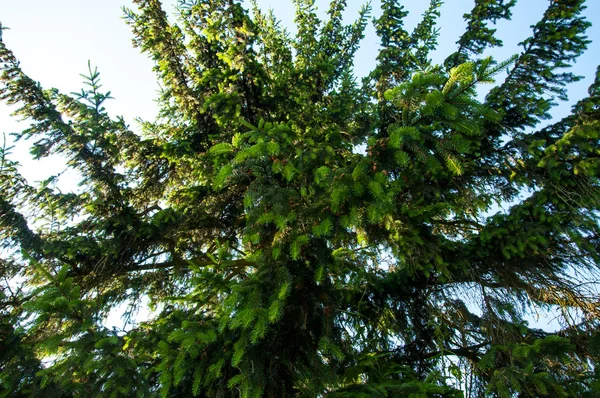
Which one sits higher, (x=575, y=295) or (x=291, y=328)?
(x=575, y=295)

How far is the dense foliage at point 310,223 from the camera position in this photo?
3346 mm

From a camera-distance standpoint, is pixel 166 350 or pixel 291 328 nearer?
pixel 166 350

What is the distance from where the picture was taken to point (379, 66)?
20.7ft

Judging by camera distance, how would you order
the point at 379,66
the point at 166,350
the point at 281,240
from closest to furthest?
the point at 166,350 < the point at 281,240 < the point at 379,66

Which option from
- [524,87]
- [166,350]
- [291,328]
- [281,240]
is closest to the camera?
[166,350]

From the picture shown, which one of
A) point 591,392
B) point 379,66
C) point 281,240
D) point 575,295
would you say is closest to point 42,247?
point 281,240

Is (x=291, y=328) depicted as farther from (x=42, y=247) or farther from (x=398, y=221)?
(x=42, y=247)

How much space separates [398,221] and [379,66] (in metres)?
3.43

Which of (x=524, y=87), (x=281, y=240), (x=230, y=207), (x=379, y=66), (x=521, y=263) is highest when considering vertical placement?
(x=379, y=66)

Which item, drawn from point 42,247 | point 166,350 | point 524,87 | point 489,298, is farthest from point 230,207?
point 524,87

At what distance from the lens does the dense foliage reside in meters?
3.35

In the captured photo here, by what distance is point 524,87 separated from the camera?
17.1 ft

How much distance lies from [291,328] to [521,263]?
3297 mm

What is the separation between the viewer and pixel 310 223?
3805 mm
